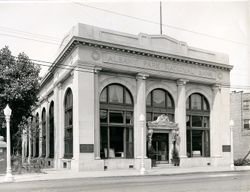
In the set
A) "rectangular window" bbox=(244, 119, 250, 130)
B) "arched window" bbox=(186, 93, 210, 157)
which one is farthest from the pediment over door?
"rectangular window" bbox=(244, 119, 250, 130)

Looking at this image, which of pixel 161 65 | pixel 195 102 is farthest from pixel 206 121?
pixel 161 65

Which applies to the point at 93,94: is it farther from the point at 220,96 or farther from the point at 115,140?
the point at 220,96

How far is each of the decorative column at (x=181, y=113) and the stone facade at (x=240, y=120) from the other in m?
14.9

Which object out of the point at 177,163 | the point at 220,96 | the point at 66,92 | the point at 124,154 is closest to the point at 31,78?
the point at 66,92

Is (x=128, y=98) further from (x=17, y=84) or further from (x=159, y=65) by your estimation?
(x=17, y=84)

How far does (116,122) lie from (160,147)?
5.38 metres

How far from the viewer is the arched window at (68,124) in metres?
31.8

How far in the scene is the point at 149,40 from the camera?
33062mm

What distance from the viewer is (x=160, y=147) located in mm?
34000

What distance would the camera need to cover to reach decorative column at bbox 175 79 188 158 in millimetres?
34094

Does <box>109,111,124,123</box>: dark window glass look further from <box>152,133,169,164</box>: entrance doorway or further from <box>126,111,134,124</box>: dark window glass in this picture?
<box>152,133,169,164</box>: entrance doorway

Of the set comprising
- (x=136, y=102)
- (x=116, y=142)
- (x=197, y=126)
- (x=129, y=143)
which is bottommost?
(x=129, y=143)

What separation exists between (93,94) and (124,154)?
19.4 ft

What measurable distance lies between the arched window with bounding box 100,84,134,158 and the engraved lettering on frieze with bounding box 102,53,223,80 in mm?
2181
